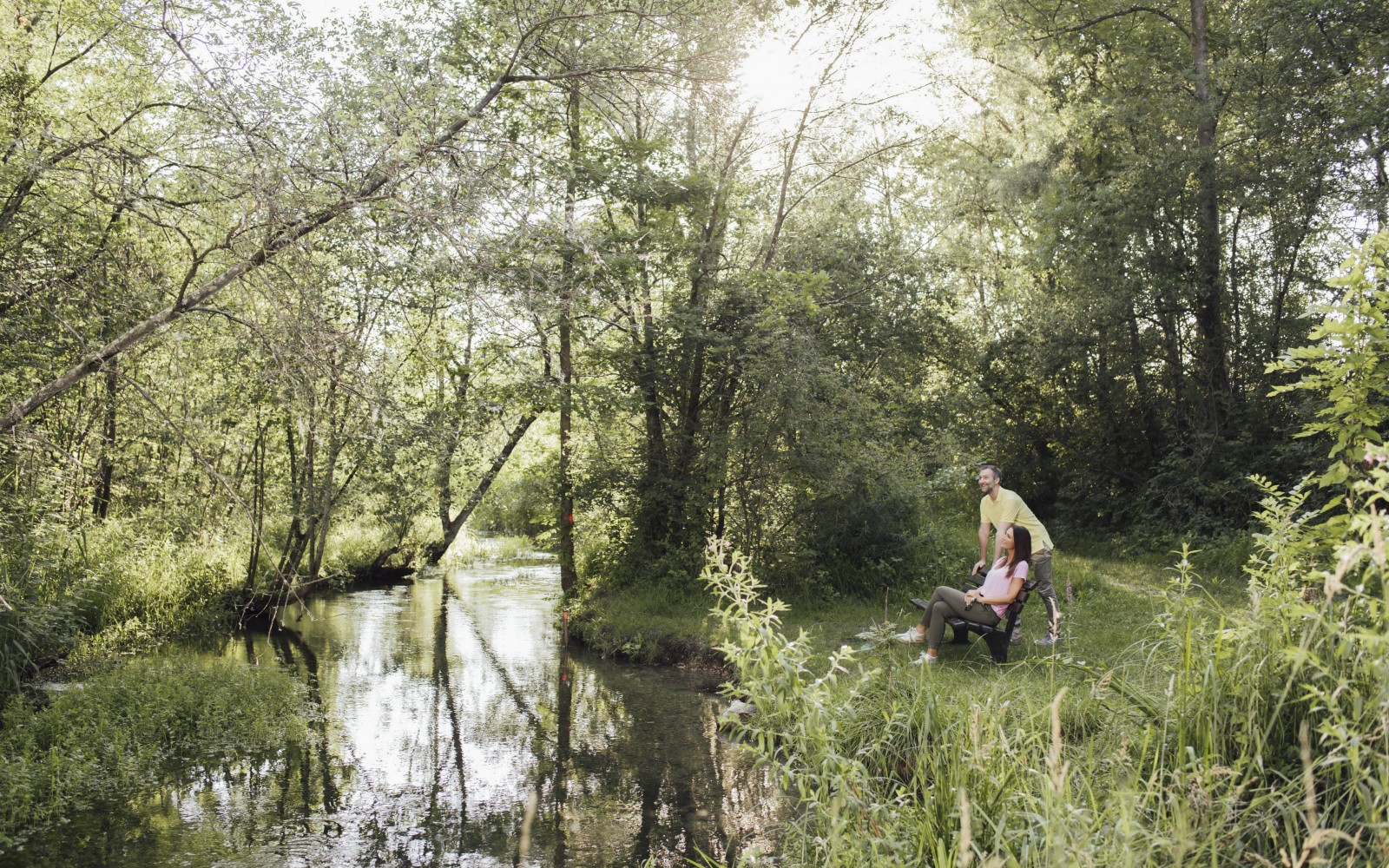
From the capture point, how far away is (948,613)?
6895 mm

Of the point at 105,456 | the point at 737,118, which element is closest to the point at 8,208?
the point at 105,456

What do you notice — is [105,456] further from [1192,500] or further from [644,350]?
[1192,500]

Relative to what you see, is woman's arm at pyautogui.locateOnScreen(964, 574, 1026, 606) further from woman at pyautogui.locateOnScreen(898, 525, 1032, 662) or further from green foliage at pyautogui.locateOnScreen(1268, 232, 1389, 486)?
green foliage at pyautogui.locateOnScreen(1268, 232, 1389, 486)

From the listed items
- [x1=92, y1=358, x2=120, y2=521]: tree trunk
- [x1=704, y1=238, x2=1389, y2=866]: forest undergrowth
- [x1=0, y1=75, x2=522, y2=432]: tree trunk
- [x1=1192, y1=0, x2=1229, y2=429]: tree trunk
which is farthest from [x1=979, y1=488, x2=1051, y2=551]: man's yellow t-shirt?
[x1=92, y1=358, x2=120, y2=521]: tree trunk

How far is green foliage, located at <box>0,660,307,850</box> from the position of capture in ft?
18.4

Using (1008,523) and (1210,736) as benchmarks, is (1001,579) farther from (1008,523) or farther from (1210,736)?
(1210,736)

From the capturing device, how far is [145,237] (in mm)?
8188

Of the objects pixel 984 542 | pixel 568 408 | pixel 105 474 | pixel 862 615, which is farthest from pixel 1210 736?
pixel 105 474

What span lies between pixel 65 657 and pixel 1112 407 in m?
15.0

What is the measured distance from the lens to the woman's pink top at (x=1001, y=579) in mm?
6516

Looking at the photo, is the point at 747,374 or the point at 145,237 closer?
the point at 145,237

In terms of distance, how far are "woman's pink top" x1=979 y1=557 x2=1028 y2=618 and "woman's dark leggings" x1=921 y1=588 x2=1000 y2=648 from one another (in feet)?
0.29

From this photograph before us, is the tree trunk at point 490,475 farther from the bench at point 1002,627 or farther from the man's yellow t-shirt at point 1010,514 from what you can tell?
the bench at point 1002,627

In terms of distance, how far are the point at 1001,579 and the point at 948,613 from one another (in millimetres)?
548
